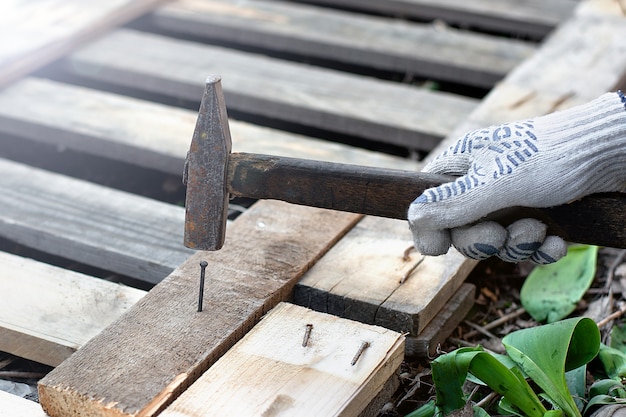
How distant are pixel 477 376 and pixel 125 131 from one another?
3.96 ft

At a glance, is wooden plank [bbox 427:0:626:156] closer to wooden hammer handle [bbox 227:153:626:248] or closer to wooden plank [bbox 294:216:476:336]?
wooden plank [bbox 294:216:476:336]

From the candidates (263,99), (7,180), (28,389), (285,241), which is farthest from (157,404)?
(263,99)

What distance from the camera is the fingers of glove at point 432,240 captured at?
151 cm

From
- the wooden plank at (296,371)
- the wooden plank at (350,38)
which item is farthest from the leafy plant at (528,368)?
the wooden plank at (350,38)

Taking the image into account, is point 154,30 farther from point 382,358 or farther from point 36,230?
point 382,358

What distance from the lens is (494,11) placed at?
3.00 m

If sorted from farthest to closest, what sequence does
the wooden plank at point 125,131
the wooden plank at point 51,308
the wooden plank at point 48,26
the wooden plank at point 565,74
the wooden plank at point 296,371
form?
1. the wooden plank at point 48,26
2. the wooden plank at point 565,74
3. the wooden plank at point 125,131
4. the wooden plank at point 51,308
5. the wooden plank at point 296,371

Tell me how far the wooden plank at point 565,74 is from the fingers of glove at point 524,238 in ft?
2.27

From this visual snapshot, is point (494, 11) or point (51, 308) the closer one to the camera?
point (51, 308)

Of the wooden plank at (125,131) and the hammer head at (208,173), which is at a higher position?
the hammer head at (208,173)

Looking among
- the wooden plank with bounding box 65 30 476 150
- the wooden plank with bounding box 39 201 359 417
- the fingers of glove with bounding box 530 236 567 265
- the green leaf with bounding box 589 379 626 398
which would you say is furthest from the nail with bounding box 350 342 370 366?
the wooden plank with bounding box 65 30 476 150

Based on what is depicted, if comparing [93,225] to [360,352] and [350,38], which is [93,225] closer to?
[360,352]

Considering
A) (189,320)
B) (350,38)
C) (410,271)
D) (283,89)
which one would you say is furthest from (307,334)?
(350,38)

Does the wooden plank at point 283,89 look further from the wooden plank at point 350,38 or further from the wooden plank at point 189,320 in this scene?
the wooden plank at point 189,320
